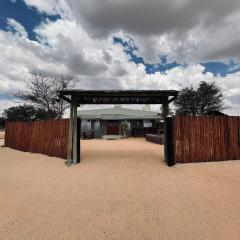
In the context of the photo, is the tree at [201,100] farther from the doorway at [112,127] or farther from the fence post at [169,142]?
the fence post at [169,142]

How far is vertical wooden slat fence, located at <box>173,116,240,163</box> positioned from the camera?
11.0 metres

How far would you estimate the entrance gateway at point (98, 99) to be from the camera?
11823 millimetres

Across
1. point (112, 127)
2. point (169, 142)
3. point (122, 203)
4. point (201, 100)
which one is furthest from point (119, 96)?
point (201, 100)

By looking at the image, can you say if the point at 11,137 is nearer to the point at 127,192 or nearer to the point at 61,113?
the point at 61,113

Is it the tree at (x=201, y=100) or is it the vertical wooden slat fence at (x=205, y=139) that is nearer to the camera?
the vertical wooden slat fence at (x=205, y=139)

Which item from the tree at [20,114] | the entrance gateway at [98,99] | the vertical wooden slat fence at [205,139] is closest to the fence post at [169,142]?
the vertical wooden slat fence at [205,139]

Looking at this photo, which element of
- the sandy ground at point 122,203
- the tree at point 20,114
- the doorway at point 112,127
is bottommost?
the sandy ground at point 122,203

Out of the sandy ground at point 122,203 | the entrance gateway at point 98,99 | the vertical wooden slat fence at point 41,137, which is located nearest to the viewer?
the sandy ground at point 122,203

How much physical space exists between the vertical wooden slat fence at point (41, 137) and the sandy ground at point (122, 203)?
2800 millimetres

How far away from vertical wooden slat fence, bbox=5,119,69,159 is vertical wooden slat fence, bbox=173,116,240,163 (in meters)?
5.09

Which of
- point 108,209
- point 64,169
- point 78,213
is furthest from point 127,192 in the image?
point 64,169

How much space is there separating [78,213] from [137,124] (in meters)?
30.5

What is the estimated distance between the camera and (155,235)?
178 inches

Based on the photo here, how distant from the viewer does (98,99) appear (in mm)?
13211
